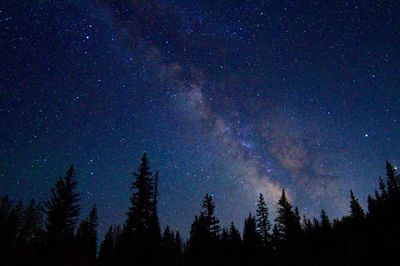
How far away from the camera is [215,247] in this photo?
1529 inches

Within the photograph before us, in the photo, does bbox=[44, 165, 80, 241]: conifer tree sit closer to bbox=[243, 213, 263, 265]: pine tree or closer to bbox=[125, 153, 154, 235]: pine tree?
bbox=[125, 153, 154, 235]: pine tree

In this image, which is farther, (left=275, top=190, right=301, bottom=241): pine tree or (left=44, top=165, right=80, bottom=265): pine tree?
(left=275, top=190, right=301, bottom=241): pine tree

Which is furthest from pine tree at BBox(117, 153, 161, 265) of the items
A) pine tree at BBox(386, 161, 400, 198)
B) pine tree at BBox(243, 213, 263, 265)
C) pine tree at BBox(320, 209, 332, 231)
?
pine tree at BBox(386, 161, 400, 198)

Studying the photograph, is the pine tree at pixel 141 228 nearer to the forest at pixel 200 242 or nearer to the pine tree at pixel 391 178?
the forest at pixel 200 242

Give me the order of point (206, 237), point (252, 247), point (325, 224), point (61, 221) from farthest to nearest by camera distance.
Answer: point (325, 224) → point (252, 247) → point (206, 237) → point (61, 221)

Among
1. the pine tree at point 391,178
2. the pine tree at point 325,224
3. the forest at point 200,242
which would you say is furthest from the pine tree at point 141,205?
the pine tree at point 391,178

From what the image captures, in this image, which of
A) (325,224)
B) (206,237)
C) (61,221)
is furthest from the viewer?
(325,224)

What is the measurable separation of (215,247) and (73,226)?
18946 mm

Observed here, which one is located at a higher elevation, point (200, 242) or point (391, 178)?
point (391, 178)

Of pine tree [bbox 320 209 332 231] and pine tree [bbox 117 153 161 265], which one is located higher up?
pine tree [bbox 320 209 332 231]

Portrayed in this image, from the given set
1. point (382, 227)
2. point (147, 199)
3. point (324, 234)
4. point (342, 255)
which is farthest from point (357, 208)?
point (147, 199)

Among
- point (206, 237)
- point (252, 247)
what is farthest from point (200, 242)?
point (252, 247)

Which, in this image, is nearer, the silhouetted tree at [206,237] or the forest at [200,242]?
the forest at [200,242]

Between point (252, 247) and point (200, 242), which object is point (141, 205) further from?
point (252, 247)
